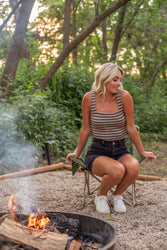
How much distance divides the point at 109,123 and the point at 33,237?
59.1 inches

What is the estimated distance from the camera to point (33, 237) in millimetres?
2000

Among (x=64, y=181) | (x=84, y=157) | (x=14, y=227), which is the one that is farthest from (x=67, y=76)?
(x=14, y=227)

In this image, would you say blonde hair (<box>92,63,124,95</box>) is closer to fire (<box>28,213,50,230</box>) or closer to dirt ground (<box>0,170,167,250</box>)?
dirt ground (<box>0,170,167,250</box>)

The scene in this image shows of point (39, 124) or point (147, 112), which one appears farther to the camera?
point (147, 112)

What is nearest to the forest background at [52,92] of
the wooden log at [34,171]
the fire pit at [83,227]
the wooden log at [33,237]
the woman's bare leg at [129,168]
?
the wooden log at [34,171]

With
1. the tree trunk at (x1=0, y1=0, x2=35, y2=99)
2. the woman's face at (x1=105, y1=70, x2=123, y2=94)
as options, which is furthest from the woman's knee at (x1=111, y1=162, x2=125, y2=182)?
the tree trunk at (x1=0, y1=0, x2=35, y2=99)

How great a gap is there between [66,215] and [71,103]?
513 cm

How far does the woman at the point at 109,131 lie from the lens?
125 inches

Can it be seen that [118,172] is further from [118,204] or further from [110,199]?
[110,199]

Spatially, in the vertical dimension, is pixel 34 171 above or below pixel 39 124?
below

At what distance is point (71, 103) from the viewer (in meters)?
7.43

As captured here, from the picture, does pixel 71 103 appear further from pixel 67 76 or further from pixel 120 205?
pixel 120 205

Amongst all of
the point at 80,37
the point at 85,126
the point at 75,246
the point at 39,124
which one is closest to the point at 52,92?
the point at 80,37

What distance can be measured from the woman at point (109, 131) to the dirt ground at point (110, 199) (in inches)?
9.0
